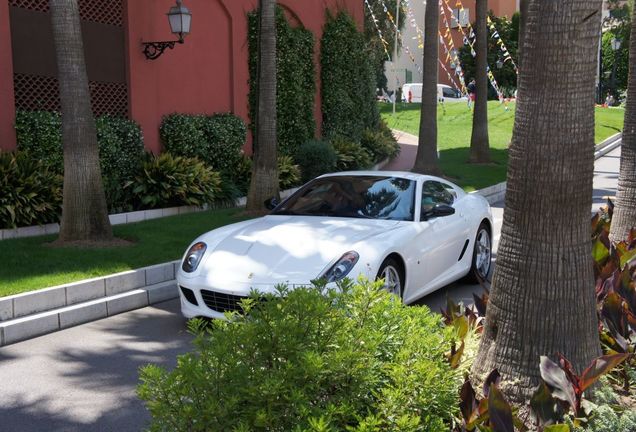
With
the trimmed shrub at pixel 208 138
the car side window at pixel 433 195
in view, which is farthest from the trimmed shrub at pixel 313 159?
the car side window at pixel 433 195

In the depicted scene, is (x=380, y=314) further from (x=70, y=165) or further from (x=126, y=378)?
(x=70, y=165)

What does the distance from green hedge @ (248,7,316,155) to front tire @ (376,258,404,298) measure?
10.3 meters

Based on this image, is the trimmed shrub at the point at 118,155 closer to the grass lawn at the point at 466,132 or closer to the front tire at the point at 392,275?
the front tire at the point at 392,275

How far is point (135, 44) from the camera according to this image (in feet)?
44.1

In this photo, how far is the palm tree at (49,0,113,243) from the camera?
29.7ft

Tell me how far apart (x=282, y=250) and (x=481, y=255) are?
317 centimetres

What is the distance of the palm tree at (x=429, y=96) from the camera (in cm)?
1666

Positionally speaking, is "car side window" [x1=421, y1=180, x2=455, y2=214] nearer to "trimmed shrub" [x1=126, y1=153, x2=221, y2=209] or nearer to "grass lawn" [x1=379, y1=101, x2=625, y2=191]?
"trimmed shrub" [x1=126, y1=153, x2=221, y2=209]

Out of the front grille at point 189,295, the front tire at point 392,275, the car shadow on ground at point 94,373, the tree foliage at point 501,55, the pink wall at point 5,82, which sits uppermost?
the tree foliage at point 501,55

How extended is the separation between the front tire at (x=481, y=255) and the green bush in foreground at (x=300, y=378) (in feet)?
17.1

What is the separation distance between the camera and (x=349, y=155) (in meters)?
18.2

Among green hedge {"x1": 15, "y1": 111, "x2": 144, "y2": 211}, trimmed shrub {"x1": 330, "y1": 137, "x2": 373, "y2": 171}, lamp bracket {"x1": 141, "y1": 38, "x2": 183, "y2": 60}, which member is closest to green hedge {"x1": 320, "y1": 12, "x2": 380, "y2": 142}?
trimmed shrub {"x1": 330, "y1": 137, "x2": 373, "y2": 171}

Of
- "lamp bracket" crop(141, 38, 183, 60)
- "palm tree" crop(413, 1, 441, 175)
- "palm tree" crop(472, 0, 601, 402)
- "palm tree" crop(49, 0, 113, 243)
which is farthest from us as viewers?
"palm tree" crop(413, 1, 441, 175)

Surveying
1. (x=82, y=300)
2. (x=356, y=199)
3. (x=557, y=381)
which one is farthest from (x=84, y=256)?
(x=557, y=381)
